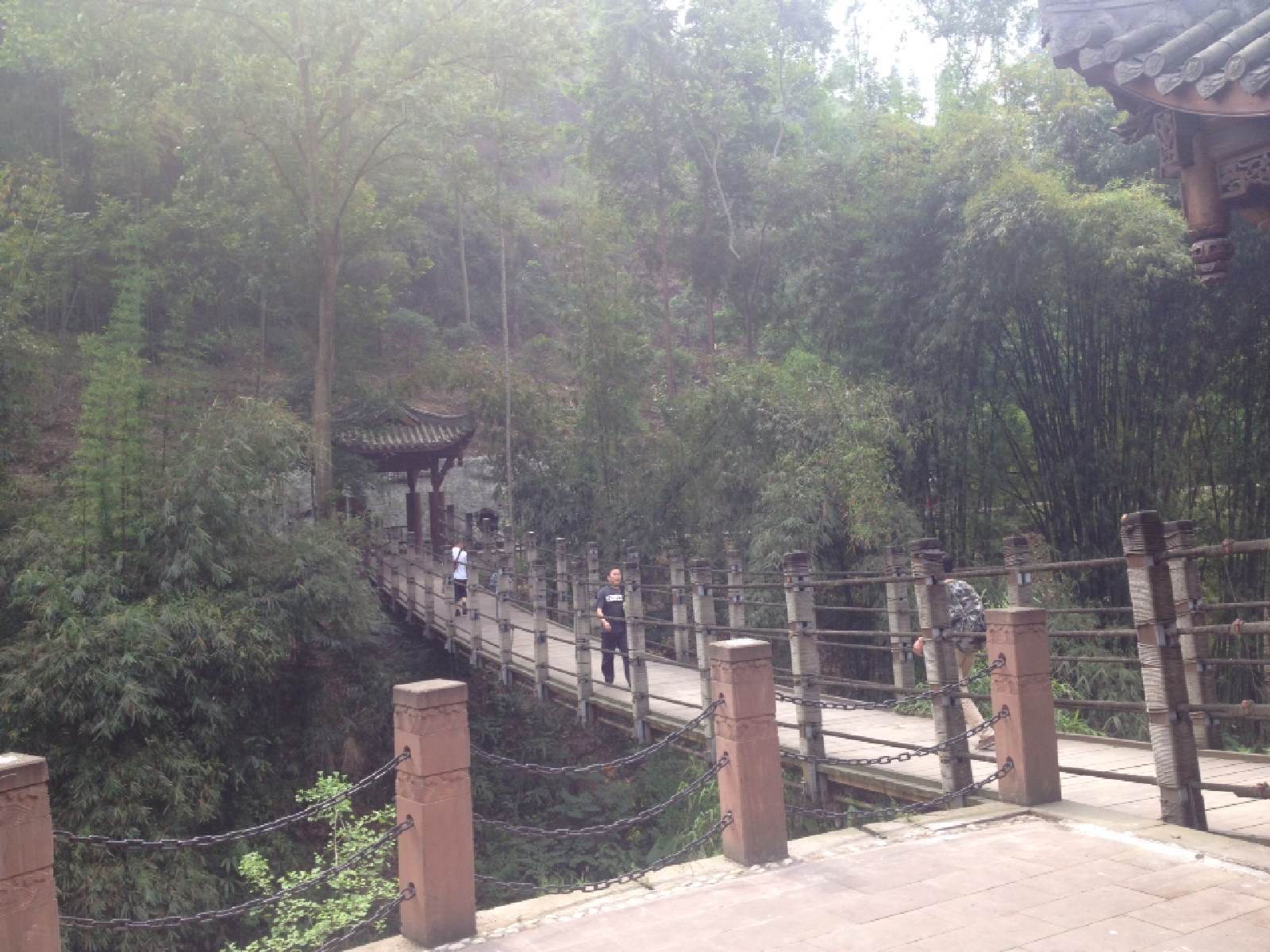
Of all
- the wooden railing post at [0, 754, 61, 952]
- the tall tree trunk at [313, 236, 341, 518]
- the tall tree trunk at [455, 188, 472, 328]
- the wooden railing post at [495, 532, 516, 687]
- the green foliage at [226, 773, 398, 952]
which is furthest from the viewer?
the tall tree trunk at [455, 188, 472, 328]

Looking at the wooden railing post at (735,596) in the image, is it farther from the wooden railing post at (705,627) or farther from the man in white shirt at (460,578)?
the man in white shirt at (460,578)

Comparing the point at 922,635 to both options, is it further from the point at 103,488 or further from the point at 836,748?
the point at 103,488

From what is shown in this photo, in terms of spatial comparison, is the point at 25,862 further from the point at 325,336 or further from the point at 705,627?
the point at 325,336

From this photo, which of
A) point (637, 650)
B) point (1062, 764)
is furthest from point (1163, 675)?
point (637, 650)

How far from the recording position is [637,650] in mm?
8477

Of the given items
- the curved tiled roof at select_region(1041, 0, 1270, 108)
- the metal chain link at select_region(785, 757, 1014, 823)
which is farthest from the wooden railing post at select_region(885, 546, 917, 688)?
the curved tiled roof at select_region(1041, 0, 1270, 108)

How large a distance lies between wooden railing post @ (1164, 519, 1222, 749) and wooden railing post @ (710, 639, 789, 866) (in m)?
2.78

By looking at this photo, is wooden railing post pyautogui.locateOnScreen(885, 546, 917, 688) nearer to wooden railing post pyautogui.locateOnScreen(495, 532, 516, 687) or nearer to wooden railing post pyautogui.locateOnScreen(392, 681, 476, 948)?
wooden railing post pyautogui.locateOnScreen(495, 532, 516, 687)

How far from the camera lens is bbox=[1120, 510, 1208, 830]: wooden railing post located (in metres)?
4.40

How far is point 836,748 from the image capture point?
6.95m

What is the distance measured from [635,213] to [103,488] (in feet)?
33.8

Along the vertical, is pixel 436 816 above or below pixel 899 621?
below

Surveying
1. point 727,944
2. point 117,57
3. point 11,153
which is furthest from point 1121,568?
point 11,153

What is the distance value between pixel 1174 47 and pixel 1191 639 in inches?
135
